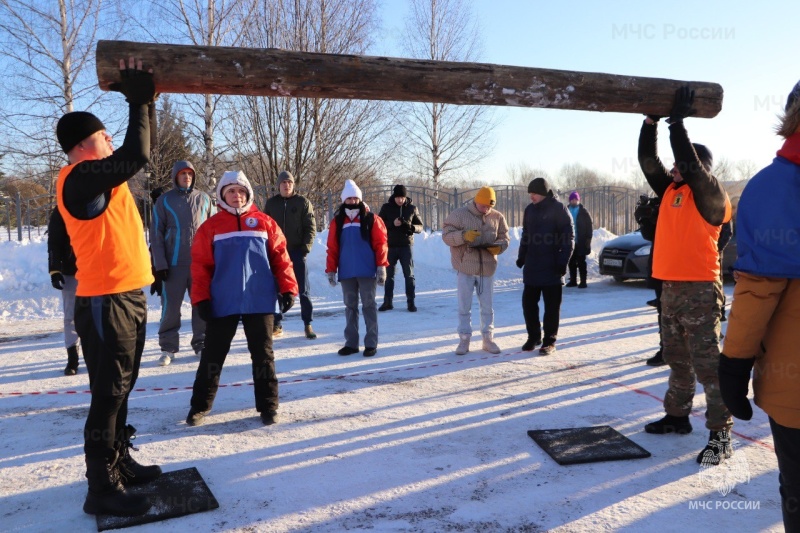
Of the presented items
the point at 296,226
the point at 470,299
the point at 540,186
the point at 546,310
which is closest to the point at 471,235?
the point at 470,299

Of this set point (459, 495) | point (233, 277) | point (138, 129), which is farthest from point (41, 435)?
point (459, 495)

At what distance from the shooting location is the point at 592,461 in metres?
3.79

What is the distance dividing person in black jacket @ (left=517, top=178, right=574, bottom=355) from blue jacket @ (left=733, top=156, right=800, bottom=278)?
456 cm

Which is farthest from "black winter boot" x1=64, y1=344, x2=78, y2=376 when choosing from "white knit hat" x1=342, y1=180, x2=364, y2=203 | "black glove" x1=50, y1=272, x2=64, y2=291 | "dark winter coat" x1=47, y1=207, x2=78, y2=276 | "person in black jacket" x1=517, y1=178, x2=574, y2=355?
"person in black jacket" x1=517, y1=178, x2=574, y2=355

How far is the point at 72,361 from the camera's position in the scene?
6.13 meters

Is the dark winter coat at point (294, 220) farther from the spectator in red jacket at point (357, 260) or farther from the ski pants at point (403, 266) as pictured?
the ski pants at point (403, 266)

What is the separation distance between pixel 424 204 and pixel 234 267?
14302 mm

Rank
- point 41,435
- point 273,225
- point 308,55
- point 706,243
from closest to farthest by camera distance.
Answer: point 308,55 → point 706,243 → point 41,435 → point 273,225

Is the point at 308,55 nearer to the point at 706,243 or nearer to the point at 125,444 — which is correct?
the point at 125,444

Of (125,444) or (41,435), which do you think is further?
(41,435)

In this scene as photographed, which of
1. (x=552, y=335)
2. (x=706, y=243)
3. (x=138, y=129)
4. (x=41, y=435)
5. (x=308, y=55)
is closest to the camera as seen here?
(x=138, y=129)

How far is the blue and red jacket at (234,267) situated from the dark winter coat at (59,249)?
1985 mm

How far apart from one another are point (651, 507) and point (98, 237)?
3.25 meters

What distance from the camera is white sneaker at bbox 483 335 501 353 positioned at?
22.6 feet
